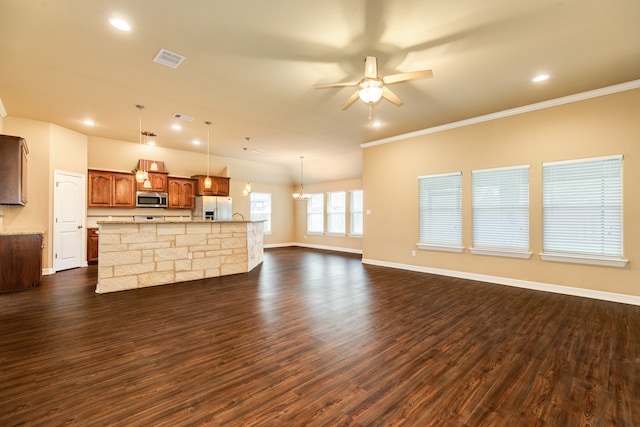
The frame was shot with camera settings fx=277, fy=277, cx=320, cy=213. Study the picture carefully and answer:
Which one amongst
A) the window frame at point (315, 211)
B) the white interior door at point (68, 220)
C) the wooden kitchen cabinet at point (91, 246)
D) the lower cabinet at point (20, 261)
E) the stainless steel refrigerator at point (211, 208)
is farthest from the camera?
the window frame at point (315, 211)

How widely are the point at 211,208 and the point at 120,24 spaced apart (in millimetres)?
6326

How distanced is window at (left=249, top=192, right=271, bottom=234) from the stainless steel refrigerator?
67.0 inches

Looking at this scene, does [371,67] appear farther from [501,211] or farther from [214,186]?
[214,186]

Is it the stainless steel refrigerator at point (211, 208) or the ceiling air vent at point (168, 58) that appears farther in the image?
the stainless steel refrigerator at point (211, 208)

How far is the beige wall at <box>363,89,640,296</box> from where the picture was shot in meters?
4.05

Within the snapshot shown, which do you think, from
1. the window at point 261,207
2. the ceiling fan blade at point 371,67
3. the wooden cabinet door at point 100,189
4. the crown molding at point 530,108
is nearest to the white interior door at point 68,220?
the wooden cabinet door at point 100,189

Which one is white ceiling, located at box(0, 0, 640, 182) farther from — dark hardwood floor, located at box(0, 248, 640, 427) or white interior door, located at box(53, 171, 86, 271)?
dark hardwood floor, located at box(0, 248, 640, 427)

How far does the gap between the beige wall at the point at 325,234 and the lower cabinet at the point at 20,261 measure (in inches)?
308

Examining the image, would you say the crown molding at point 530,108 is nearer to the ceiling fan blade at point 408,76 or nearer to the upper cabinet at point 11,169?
the ceiling fan blade at point 408,76

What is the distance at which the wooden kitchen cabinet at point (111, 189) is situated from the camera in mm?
7105

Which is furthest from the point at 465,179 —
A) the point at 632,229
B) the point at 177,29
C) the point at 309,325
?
the point at 177,29

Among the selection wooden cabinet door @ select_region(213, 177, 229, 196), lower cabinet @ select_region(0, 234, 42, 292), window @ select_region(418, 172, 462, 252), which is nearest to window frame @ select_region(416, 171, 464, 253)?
window @ select_region(418, 172, 462, 252)

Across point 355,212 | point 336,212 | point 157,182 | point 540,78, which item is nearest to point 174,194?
point 157,182

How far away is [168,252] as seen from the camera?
5102mm
